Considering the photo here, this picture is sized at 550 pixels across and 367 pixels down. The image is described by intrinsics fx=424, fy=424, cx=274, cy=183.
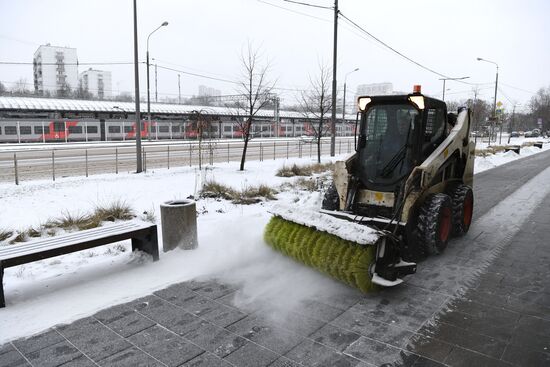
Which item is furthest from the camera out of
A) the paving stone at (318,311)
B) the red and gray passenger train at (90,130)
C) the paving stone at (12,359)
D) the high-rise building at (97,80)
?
the high-rise building at (97,80)

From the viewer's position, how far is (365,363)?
3.74 m

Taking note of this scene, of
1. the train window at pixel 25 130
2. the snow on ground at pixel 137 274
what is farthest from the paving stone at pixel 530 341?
the train window at pixel 25 130

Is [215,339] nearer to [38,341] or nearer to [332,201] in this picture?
[38,341]

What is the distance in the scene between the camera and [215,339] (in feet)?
13.5

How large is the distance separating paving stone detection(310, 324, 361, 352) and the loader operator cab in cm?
278

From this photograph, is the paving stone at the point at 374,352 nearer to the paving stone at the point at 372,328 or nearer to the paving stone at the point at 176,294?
the paving stone at the point at 372,328

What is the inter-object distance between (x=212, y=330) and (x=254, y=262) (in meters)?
1.95

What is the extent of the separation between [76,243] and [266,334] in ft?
8.91

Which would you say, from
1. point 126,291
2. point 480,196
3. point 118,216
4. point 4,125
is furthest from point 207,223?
point 4,125

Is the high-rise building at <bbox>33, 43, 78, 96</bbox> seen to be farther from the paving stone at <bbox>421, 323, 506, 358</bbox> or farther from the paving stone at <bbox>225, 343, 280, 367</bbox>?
the paving stone at <bbox>421, 323, 506, 358</bbox>

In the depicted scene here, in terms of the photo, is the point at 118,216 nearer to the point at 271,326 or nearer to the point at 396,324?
the point at 271,326

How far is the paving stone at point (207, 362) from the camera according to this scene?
3682mm

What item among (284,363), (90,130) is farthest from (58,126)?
(284,363)

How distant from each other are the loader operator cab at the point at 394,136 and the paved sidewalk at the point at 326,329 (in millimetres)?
1623
